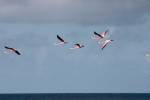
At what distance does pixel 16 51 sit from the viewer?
3888 cm

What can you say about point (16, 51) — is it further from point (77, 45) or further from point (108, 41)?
point (108, 41)

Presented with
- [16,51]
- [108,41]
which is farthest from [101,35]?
[16,51]

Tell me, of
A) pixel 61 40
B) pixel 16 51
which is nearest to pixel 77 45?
pixel 61 40

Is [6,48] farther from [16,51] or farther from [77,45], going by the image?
[77,45]

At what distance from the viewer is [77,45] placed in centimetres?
3944

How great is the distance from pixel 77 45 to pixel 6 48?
19.2 feet

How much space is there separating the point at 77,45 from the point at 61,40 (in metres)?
1.43

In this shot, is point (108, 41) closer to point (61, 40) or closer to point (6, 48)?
point (61, 40)

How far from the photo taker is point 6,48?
39281 millimetres

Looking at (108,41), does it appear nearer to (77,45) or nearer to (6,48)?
(77,45)

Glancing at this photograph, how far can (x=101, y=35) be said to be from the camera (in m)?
37.3

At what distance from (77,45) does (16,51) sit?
504 centimetres

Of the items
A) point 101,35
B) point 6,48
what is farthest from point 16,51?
point 101,35

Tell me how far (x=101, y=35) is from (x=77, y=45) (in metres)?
2.91
